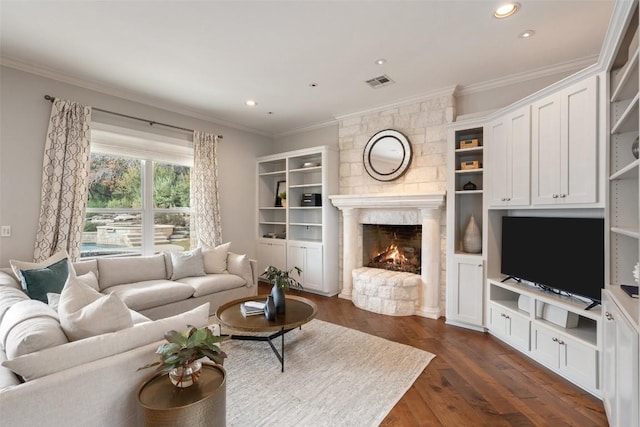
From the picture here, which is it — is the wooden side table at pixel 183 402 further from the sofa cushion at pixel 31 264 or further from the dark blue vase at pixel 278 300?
the sofa cushion at pixel 31 264

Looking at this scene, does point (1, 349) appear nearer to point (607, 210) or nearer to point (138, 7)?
point (138, 7)

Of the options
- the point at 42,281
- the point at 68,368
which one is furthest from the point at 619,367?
the point at 42,281

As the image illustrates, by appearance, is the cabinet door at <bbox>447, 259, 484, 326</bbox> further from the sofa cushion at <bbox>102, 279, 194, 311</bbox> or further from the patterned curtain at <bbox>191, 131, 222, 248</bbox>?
the patterned curtain at <bbox>191, 131, 222, 248</bbox>

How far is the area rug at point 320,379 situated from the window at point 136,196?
→ 223 centimetres

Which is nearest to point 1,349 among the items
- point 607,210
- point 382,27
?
point 382,27

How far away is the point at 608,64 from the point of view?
6.49 feet

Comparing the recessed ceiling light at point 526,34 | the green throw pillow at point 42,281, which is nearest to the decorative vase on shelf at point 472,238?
the recessed ceiling light at point 526,34

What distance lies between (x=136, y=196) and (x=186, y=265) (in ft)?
4.24

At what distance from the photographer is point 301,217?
18.1ft

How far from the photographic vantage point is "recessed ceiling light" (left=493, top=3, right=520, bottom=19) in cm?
217

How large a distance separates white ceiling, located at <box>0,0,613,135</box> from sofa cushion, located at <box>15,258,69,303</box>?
2.06m

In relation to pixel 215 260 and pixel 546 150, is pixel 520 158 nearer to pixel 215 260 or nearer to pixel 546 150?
pixel 546 150

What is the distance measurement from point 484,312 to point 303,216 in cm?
329

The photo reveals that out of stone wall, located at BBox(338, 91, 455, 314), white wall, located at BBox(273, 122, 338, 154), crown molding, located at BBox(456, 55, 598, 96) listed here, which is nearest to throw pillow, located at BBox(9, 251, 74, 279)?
stone wall, located at BBox(338, 91, 455, 314)
